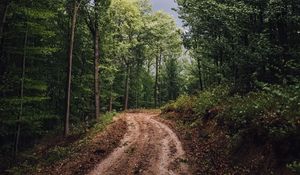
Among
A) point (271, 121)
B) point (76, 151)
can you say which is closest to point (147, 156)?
point (76, 151)

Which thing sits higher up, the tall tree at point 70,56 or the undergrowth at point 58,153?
the tall tree at point 70,56

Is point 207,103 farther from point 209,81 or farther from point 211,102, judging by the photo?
point 209,81

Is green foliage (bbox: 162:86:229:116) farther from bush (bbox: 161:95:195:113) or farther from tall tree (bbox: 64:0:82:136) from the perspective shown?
tall tree (bbox: 64:0:82:136)

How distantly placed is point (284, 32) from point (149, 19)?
3808 cm

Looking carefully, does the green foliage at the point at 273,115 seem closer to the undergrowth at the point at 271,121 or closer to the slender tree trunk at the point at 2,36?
the undergrowth at the point at 271,121

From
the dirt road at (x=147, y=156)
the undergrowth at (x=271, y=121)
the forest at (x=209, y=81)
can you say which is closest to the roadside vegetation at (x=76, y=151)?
the forest at (x=209, y=81)

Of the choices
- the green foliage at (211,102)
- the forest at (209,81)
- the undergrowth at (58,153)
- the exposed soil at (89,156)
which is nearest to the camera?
the forest at (209,81)

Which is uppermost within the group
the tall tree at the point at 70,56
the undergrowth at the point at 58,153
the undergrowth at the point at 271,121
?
the tall tree at the point at 70,56

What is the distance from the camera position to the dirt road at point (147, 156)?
46.6 ft

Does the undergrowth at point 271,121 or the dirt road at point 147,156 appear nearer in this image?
the undergrowth at point 271,121

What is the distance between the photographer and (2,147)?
1013 inches

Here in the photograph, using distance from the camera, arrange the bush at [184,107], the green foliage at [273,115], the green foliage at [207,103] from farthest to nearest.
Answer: the bush at [184,107], the green foliage at [207,103], the green foliage at [273,115]

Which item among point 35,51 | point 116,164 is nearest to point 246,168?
point 116,164

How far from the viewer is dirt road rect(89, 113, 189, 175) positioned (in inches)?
559
